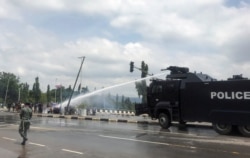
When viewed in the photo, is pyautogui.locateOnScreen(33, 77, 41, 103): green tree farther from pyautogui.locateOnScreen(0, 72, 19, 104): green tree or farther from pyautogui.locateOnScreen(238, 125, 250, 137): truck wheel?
pyautogui.locateOnScreen(238, 125, 250, 137): truck wheel

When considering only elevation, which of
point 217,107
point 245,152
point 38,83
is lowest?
point 245,152

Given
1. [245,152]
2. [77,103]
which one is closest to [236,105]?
[245,152]

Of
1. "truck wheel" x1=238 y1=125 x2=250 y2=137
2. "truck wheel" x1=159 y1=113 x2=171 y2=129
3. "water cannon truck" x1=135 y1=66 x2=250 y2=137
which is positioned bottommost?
"truck wheel" x1=238 y1=125 x2=250 y2=137

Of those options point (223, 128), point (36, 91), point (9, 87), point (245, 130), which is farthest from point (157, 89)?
point (9, 87)

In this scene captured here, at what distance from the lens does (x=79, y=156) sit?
1236 centimetres

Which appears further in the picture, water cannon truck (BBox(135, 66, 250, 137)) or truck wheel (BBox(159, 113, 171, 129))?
truck wheel (BBox(159, 113, 171, 129))

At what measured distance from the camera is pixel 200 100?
22.6 meters

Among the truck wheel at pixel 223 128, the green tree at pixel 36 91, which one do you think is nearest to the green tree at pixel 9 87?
the green tree at pixel 36 91

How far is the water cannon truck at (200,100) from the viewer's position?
20703 millimetres

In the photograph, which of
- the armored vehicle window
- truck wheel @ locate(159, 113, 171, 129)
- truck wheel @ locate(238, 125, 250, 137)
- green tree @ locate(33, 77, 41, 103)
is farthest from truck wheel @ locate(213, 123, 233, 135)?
green tree @ locate(33, 77, 41, 103)

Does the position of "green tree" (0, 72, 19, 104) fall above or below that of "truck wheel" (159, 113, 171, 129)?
above

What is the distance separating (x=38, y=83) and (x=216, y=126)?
113297 mm

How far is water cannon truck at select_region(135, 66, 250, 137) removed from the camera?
20703mm

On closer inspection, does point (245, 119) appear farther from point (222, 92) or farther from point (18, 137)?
point (18, 137)
